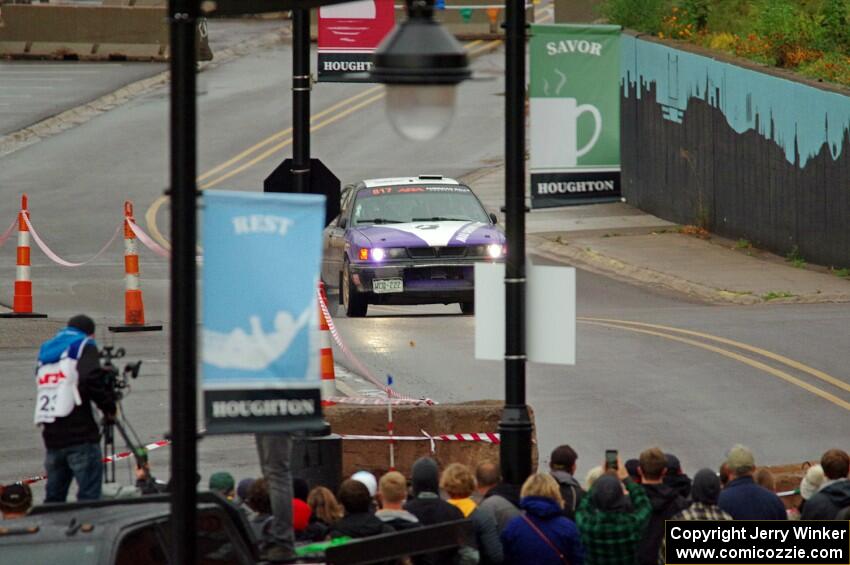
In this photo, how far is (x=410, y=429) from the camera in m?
14.0

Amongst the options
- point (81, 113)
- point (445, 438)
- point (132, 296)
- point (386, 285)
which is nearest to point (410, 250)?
point (386, 285)

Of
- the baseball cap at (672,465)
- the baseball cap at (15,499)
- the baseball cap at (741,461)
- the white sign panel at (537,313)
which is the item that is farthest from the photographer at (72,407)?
the baseball cap at (741,461)

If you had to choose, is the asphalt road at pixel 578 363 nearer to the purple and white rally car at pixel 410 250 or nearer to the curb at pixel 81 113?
the purple and white rally car at pixel 410 250

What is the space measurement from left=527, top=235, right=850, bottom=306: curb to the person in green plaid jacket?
15.2 metres

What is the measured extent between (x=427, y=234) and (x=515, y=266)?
36.0ft

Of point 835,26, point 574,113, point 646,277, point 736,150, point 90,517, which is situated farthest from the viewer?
point 835,26

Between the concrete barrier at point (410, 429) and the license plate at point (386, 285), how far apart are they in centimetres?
764

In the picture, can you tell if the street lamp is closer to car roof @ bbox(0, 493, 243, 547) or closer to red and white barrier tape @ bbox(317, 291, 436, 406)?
car roof @ bbox(0, 493, 243, 547)

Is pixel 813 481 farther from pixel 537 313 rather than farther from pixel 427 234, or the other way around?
pixel 427 234

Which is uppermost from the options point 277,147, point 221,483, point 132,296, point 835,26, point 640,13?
point 640,13

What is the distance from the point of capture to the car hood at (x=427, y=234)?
2180 cm

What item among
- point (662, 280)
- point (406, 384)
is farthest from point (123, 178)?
point (406, 384)

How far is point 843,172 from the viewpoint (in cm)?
2725

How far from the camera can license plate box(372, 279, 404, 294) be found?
71.2 ft
